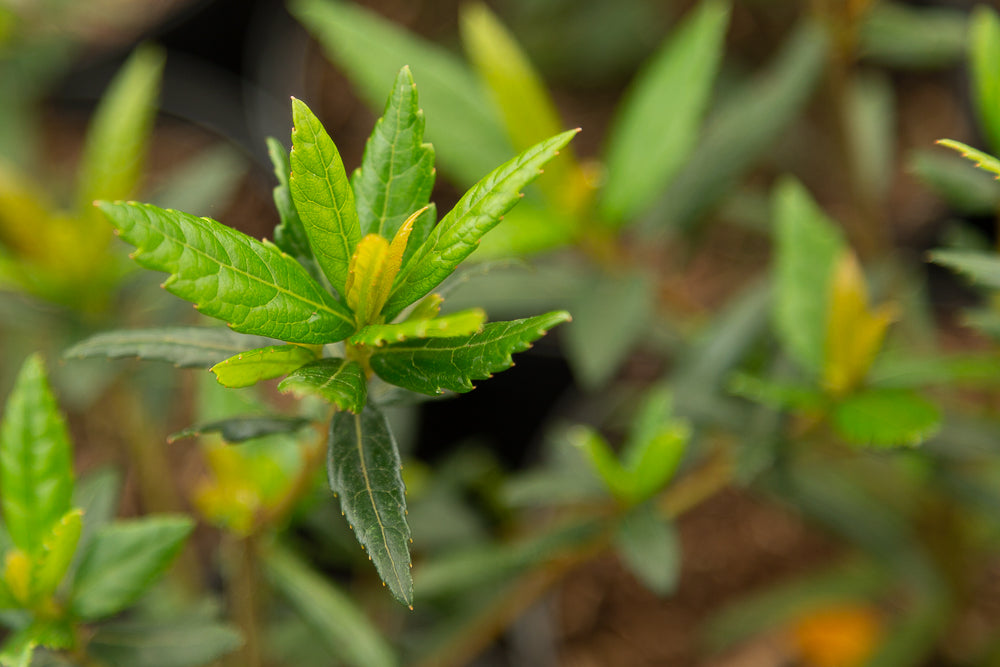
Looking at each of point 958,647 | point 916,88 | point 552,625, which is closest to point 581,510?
point 552,625

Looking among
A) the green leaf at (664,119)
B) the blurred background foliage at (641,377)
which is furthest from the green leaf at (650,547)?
the green leaf at (664,119)

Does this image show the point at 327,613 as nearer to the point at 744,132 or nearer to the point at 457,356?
the point at 457,356

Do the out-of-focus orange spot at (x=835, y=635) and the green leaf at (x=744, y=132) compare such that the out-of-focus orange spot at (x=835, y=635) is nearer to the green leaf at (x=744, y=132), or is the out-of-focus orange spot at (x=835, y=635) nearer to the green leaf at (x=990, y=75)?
the green leaf at (x=744, y=132)

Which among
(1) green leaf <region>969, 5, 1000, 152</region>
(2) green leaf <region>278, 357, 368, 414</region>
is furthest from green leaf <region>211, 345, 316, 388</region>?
(1) green leaf <region>969, 5, 1000, 152</region>

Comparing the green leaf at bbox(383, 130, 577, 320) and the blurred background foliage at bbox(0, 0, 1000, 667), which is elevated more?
the green leaf at bbox(383, 130, 577, 320)

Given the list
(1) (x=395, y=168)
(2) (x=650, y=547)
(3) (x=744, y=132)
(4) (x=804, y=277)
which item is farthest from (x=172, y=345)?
(3) (x=744, y=132)

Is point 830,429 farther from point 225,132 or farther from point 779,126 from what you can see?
point 225,132

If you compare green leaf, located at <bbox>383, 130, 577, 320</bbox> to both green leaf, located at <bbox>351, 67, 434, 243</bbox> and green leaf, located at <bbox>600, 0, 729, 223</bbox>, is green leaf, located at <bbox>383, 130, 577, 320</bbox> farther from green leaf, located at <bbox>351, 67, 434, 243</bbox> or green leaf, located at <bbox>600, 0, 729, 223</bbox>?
green leaf, located at <bbox>600, 0, 729, 223</bbox>

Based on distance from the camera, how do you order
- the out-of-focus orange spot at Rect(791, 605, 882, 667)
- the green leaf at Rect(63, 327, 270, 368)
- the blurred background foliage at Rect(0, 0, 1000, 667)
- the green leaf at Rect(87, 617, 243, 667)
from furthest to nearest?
the out-of-focus orange spot at Rect(791, 605, 882, 667)
the blurred background foliage at Rect(0, 0, 1000, 667)
the green leaf at Rect(87, 617, 243, 667)
the green leaf at Rect(63, 327, 270, 368)
